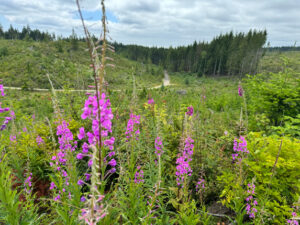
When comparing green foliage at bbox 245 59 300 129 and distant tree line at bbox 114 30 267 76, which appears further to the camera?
distant tree line at bbox 114 30 267 76

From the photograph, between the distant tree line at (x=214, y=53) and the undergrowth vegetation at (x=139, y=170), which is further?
the distant tree line at (x=214, y=53)

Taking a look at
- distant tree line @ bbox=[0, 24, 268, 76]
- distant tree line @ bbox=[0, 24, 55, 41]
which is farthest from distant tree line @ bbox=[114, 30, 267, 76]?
distant tree line @ bbox=[0, 24, 55, 41]

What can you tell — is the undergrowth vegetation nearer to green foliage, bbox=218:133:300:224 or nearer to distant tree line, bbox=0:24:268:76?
green foliage, bbox=218:133:300:224

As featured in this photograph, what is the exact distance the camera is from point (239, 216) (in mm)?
2422

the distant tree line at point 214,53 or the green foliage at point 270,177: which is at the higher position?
the distant tree line at point 214,53

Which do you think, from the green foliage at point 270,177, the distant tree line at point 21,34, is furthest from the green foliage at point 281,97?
the distant tree line at point 21,34

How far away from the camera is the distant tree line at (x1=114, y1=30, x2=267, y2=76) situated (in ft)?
175

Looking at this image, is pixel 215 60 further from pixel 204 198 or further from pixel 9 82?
pixel 204 198

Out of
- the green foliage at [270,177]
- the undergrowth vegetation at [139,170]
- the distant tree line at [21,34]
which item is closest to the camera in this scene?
the undergrowth vegetation at [139,170]

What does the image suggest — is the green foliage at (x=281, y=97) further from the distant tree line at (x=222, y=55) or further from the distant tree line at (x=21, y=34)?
the distant tree line at (x=21, y=34)

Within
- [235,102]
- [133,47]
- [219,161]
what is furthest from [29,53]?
[133,47]

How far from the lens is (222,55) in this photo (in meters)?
59.6

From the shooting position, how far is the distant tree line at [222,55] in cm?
5338

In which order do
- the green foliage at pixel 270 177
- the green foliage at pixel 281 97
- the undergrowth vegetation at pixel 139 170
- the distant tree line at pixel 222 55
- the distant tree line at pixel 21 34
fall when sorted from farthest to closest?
the distant tree line at pixel 21 34 → the distant tree line at pixel 222 55 → the green foliage at pixel 281 97 → the green foliage at pixel 270 177 → the undergrowth vegetation at pixel 139 170
